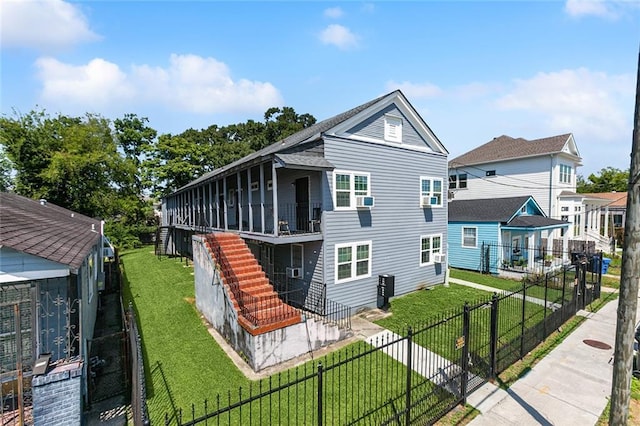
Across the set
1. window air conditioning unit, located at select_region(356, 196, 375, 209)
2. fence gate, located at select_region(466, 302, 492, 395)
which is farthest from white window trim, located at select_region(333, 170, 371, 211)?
fence gate, located at select_region(466, 302, 492, 395)

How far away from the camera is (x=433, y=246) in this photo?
14828 mm

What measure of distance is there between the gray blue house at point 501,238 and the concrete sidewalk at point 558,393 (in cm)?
920

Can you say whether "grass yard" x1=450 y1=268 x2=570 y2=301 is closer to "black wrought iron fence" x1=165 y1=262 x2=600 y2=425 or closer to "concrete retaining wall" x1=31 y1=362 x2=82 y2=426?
"black wrought iron fence" x1=165 y1=262 x2=600 y2=425

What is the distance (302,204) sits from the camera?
1188cm

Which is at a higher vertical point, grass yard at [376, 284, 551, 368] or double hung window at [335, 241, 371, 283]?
double hung window at [335, 241, 371, 283]

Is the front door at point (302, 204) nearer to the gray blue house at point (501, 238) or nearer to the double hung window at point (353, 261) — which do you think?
the double hung window at point (353, 261)

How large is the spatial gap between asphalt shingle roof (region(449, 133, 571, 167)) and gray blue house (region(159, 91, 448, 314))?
12.5 meters

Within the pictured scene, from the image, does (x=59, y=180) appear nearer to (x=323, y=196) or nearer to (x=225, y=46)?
(x=225, y=46)

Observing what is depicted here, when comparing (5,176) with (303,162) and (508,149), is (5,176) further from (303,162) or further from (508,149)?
(508,149)

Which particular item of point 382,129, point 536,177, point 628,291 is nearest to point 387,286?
point 382,129

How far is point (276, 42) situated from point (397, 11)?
4.51 m

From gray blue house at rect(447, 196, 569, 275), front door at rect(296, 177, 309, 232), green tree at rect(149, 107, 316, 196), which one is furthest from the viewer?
green tree at rect(149, 107, 316, 196)

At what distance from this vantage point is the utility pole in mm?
3984

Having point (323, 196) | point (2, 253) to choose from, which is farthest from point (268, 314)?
point (2, 253)
